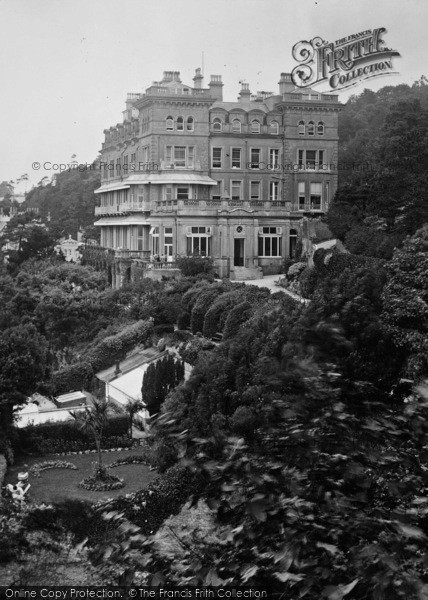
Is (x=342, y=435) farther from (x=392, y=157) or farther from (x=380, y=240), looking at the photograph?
(x=392, y=157)

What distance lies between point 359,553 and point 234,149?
152 feet

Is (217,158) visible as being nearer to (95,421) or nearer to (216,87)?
(216,87)

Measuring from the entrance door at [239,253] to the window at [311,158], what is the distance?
863 centimetres

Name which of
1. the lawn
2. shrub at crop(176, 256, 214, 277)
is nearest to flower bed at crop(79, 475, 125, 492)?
the lawn

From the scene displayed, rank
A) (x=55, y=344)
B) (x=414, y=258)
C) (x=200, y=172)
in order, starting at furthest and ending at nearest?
1. (x=200, y=172)
2. (x=55, y=344)
3. (x=414, y=258)

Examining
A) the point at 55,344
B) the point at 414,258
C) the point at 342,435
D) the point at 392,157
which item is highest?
the point at 392,157

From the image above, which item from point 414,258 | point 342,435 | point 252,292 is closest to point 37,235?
point 252,292

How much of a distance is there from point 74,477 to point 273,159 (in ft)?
100

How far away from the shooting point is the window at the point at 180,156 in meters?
51.6

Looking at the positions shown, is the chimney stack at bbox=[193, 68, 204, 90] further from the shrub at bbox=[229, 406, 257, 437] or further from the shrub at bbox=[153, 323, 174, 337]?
the shrub at bbox=[229, 406, 257, 437]

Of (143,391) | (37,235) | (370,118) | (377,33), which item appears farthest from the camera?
(370,118)

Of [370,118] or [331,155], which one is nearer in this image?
[331,155]

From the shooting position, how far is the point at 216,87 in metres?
54.6

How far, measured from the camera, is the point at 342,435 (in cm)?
927
